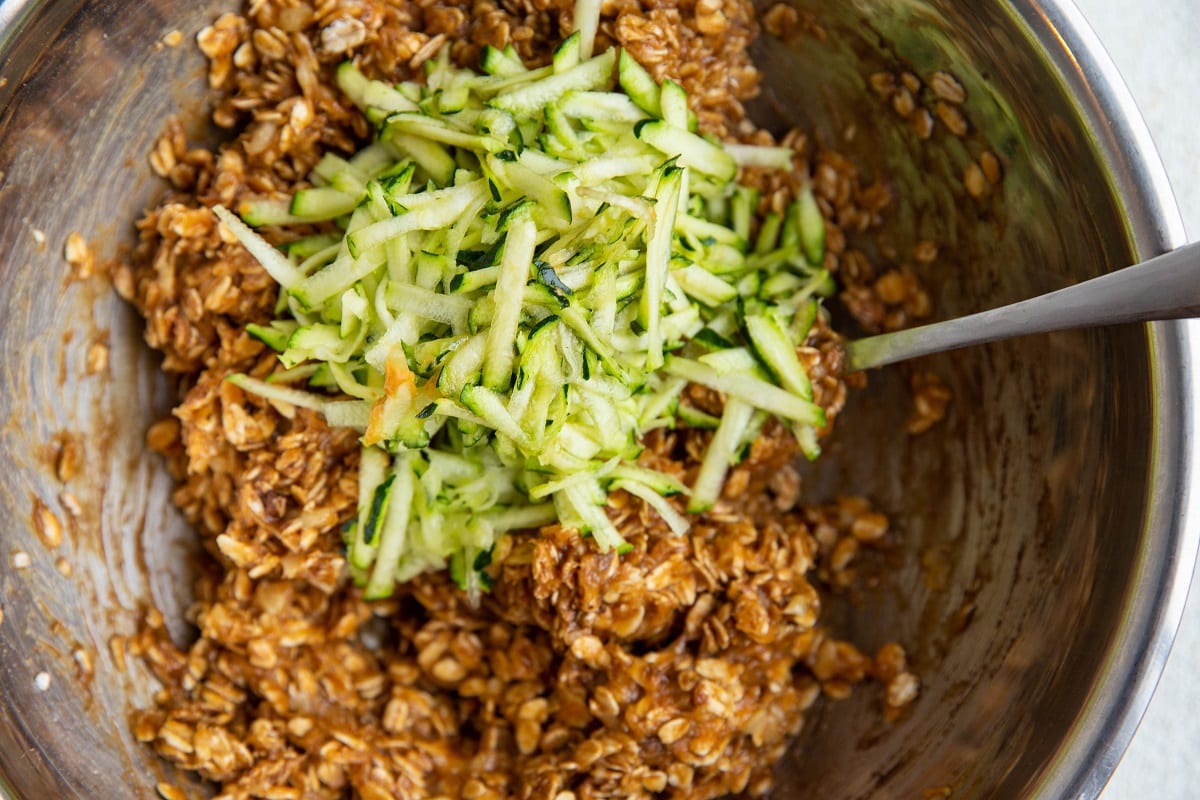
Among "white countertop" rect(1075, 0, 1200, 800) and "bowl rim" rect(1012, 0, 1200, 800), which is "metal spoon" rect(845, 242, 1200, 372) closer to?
"bowl rim" rect(1012, 0, 1200, 800)

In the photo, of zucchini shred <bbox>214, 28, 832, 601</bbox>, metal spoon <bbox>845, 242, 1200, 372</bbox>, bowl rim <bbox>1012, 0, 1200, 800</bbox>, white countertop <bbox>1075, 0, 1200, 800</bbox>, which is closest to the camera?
metal spoon <bbox>845, 242, 1200, 372</bbox>

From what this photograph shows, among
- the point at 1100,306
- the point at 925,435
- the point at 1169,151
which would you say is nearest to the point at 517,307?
the point at 1100,306

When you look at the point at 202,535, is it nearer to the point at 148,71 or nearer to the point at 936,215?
the point at 148,71

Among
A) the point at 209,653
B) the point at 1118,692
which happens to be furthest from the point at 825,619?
the point at 209,653

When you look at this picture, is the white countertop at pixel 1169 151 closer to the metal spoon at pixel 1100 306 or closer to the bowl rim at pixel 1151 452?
the bowl rim at pixel 1151 452

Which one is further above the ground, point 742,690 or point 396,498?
point 396,498

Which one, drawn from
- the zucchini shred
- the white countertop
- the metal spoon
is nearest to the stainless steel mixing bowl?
the metal spoon
